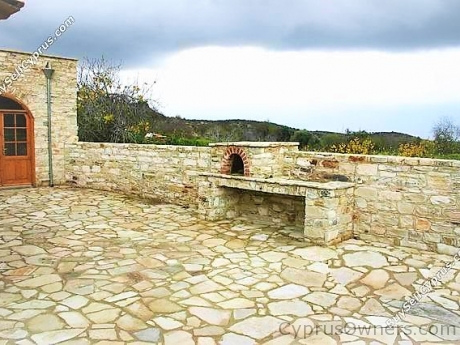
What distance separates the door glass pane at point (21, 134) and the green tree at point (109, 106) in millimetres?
2155

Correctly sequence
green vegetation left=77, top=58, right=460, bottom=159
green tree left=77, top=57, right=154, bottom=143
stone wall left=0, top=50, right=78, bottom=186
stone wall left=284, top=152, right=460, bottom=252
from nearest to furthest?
1. stone wall left=284, top=152, right=460, bottom=252
2. stone wall left=0, top=50, right=78, bottom=186
3. green vegetation left=77, top=58, right=460, bottom=159
4. green tree left=77, top=57, right=154, bottom=143

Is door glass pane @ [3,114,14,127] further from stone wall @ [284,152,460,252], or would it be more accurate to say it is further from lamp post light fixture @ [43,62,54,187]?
stone wall @ [284,152,460,252]

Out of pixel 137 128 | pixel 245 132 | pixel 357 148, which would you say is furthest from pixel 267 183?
pixel 245 132

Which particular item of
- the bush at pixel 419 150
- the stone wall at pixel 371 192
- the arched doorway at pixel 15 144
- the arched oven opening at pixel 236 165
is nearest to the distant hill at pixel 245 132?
the bush at pixel 419 150

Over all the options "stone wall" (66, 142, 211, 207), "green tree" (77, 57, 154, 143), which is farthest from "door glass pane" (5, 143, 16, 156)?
"green tree" (77, 57, 154, 143)

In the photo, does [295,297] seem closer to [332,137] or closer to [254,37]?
[254,37]

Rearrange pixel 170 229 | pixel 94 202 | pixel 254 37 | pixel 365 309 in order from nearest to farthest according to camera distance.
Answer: pixel 365 309, pixel 170 229, pixel 94 202, pixel 254 37

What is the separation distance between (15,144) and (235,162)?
6.26 m

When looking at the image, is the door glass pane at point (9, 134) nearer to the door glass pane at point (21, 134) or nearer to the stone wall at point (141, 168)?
the door glass pane at point (21, 134)

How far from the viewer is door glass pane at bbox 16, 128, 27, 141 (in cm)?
1049

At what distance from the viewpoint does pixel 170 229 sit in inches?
262

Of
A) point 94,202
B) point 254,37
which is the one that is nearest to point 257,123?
point 254,37

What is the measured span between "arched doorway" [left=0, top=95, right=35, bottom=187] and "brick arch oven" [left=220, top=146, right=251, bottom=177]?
594 centimetres

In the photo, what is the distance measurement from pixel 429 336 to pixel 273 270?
1.84 meters
